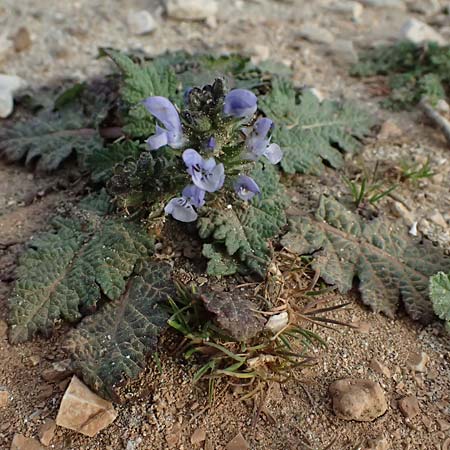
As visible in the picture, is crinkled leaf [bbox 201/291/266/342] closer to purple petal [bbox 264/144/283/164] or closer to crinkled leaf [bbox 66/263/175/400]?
crinkled leaf [bbox 66/263/175/400]

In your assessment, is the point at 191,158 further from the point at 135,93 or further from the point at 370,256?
the point at 370,256

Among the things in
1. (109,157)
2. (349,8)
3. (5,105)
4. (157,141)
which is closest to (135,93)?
(109,157)

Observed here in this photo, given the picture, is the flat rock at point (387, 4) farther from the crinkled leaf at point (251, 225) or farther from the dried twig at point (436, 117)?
the crinkled leaf at point (251, 225)

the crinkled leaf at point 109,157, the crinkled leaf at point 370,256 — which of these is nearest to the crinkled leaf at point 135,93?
the crinkled leaf at point 109,157

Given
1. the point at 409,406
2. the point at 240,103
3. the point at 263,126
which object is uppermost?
the point at 240,103

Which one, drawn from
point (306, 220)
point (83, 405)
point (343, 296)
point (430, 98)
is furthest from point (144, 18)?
point (83, 405)

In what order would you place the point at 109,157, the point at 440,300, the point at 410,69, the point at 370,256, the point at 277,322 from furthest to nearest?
the point at 410,69
the point at 109,157
the point at 370,256
the point at 440,300
the point at 277,322
